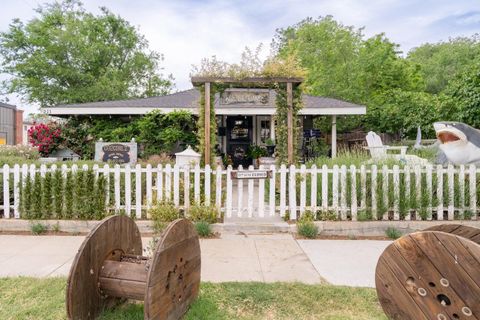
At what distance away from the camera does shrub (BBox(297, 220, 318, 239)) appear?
220 inches

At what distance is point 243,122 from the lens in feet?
46.1

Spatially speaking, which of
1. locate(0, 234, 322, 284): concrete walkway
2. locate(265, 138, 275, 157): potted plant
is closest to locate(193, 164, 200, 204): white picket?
locate(0, 234, 322, 284): concrete walkway

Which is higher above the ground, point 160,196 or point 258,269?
point 160,196

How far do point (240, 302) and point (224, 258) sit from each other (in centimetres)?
133

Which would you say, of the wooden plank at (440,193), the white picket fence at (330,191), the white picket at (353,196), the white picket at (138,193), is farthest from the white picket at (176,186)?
the wooden plank at (440,193)

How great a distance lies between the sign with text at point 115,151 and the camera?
1126cm

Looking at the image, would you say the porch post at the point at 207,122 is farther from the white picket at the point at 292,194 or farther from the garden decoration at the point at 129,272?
the garden decoration at the point at 129,272

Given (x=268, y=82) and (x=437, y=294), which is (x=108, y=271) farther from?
(x=268, y=82)

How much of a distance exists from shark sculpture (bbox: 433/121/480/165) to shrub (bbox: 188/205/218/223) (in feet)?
15.9

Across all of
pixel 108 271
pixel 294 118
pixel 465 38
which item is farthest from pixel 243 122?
pixel 465 38

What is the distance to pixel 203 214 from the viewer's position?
589cm

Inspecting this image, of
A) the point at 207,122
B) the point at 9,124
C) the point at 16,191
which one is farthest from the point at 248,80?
the point at 9,124

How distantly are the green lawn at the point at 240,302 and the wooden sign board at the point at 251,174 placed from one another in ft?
8.62

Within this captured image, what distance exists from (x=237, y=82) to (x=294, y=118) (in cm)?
136
